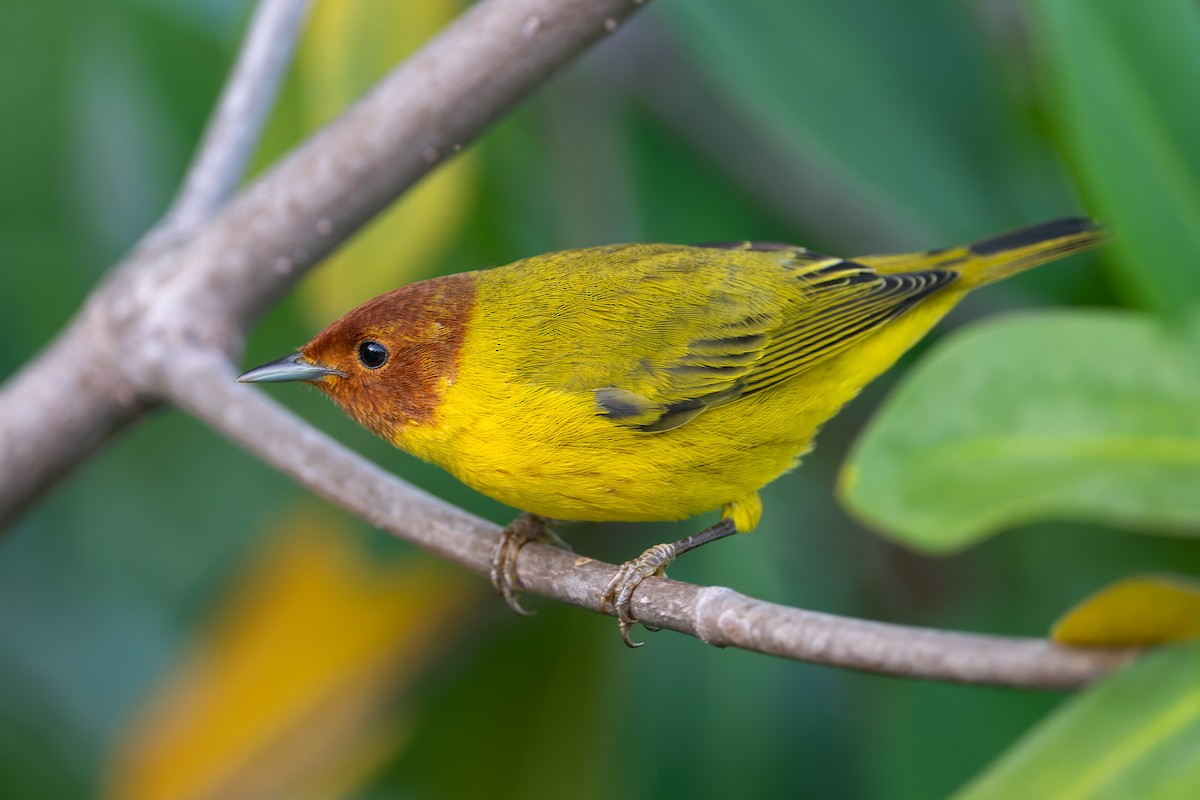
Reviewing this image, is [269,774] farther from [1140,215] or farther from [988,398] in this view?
[1140,215]

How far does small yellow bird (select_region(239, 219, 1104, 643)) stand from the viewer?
73.2 inches

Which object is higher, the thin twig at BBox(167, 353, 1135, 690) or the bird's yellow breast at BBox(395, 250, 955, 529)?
the bird's yellow breast at BBox(395, 250, 955, 529)

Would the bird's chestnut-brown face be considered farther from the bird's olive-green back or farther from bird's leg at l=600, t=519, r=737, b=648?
bird's leg at l=600, t=519, r=737, b=648

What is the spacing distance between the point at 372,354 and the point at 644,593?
495 millimetres

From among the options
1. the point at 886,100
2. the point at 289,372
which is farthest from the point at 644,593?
the point at 886,100

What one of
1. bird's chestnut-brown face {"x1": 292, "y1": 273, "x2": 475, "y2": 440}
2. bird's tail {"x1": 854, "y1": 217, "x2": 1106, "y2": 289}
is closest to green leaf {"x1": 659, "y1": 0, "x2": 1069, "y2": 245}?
bird's tail {"x1": 854, "y1": 217, "x2": 1106, "y2": 289}

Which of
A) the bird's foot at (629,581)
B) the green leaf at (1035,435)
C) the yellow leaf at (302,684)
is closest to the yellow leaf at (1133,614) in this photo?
the green leaf at (1035,435)

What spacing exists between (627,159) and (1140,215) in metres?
1.38

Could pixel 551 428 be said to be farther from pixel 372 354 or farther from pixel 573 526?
pixel 573 526

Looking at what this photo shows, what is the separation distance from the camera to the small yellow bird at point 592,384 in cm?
186

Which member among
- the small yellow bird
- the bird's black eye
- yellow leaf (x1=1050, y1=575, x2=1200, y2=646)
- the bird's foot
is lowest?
yellow leaf (x1=1050, y1=575, x2=1200, y2=646)

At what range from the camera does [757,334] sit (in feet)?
7.87

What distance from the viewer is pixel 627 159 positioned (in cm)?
338

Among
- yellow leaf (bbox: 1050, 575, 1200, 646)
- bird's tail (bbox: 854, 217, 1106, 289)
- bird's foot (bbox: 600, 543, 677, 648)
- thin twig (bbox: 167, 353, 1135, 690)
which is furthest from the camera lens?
bird's tail (bbox: 854, 217, 1106, 289)
